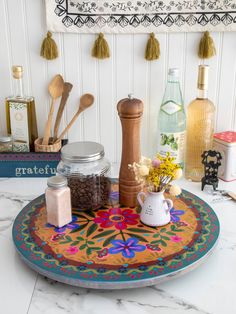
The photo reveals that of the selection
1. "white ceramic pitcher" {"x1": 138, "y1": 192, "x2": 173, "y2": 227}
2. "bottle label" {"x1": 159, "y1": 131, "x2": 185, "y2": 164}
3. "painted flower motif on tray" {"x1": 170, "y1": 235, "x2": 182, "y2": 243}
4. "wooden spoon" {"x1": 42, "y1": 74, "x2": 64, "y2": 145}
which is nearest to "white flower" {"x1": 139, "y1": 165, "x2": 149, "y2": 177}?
"white ceramic pitcher" {"x1": 138, "y1": 192, "x2": 173, "y2": 227}

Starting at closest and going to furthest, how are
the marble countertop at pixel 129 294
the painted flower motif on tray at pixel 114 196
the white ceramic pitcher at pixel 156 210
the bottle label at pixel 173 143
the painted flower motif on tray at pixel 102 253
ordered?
the marble countertop at pixel 129 294 → the painted flower motif on tray at pixel 102 253 → the white ceramic pitcher at pixel 156 210 → the painted flower motif on tray at pixel 114 196 → the bottle label at pixel 173 143

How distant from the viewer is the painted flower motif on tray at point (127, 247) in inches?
34.3

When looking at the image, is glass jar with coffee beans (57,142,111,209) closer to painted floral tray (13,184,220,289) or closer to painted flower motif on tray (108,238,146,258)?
painted floral tray (13,184,220,289)

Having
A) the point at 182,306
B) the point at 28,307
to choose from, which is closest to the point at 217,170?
the point at 182,306

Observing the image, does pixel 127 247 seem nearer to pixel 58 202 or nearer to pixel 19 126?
pixel 58 202

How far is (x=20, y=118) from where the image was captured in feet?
4.32

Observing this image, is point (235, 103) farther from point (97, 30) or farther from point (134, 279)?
point (134, 279)

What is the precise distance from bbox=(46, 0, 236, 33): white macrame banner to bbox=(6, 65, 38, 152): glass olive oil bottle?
0.70 ft

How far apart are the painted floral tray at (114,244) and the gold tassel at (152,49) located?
49 cm

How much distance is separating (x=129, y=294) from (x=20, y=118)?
0.72 metres

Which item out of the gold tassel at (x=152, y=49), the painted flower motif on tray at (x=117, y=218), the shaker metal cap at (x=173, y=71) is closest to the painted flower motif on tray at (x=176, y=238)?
the painted flower motif on tray at (x=117, y=218)

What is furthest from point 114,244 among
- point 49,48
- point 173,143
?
point 49,48

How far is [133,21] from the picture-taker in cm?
128

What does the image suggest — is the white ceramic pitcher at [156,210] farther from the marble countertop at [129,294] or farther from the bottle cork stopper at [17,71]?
the bottle cork stopper at [17,71]
